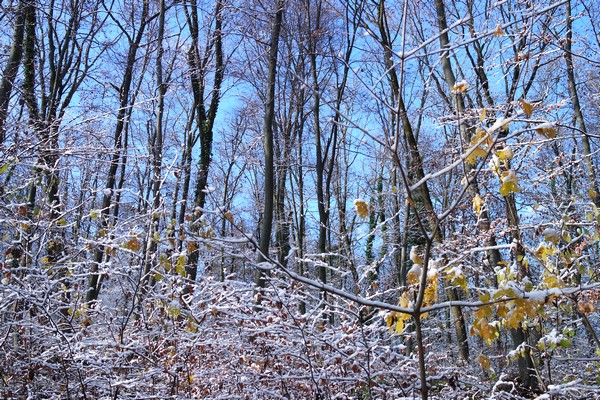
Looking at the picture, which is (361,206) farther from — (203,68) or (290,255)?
(203,68)

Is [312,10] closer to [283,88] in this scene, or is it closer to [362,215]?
[283,88]

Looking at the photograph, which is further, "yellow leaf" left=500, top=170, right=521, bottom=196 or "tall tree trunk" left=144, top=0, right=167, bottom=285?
"tall tree trunk" left=144, top=0, right=167, bottom=285

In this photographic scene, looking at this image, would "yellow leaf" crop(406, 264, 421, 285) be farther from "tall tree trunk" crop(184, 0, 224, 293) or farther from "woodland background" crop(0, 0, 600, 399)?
"tall tree trunk" crop(184, 0, 224, 293)

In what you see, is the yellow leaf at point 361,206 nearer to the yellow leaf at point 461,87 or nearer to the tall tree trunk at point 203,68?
the yellow leaf at point 461,87

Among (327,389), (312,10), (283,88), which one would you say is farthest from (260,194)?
(327,389)

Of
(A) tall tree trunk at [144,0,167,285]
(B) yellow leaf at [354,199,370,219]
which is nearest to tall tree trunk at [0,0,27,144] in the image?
(A) tall tree trunk at [144,0,167,285]

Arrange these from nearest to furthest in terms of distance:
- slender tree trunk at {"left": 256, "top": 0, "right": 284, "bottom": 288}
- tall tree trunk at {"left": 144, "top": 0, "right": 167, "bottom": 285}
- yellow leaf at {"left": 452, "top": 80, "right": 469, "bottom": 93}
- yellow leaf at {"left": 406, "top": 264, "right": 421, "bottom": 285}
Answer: yellow leaf at {"left": 406, "top": 264, "right": 421, "bottom": 285}, yellow leaf at {"left": 452, "top": 80, "right": 469, "bottom": 93}, tall tree trunk at {"left": 144, "top": 0, "right": 167, "bottom": 285}, slender tree trunk at {"left": 256, "top": 0, "right": 284, "bottom": 288}

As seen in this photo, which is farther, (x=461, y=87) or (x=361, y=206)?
(x=461, y=87)

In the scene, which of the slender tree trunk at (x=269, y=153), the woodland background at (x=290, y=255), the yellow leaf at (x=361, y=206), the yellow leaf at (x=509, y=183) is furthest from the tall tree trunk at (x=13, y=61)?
the yellow leaf at (x=509, y=183)

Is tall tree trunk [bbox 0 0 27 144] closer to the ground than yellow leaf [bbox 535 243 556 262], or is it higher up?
higher up

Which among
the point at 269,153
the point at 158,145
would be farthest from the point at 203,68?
the point at 269,153

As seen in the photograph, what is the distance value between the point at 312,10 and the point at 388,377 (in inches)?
360

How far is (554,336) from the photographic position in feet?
10.8

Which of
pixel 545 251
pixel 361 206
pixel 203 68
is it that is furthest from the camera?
pixel 203 68
